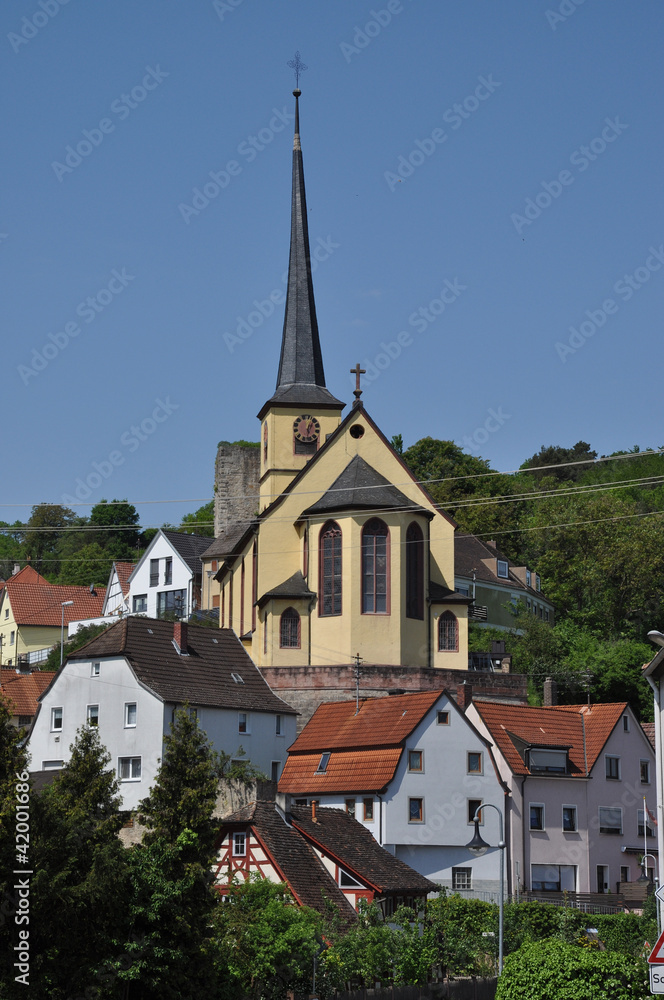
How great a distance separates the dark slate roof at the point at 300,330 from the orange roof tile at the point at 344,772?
2326 centimetres

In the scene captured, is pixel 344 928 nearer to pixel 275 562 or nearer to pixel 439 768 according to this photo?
pixel 439 768

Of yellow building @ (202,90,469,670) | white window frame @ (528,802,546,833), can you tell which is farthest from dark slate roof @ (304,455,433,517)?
white window frame @ (528,802,546,833)

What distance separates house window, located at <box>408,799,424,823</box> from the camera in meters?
44.1

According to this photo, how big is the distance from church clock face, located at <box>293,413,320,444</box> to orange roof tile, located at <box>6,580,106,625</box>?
87.8 feet

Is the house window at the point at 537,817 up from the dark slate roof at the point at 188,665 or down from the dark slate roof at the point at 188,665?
down

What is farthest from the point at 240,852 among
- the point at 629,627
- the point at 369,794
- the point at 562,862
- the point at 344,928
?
the point at 629,627

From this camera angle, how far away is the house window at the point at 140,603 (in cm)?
8632

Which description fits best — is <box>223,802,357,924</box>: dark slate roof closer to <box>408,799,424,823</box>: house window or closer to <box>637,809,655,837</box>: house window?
<box>408,799,424,823</box>: house window

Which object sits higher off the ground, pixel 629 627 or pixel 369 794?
pixel 629 627

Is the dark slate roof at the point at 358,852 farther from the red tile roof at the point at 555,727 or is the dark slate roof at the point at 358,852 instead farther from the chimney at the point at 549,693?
the chimney at the point at 549,693

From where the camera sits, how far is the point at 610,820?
160 ft

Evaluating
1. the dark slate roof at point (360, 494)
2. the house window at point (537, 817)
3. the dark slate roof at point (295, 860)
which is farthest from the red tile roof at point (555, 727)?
the dark slate roof at point (295, 860)

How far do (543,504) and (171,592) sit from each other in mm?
22587

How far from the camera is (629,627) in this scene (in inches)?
2904
